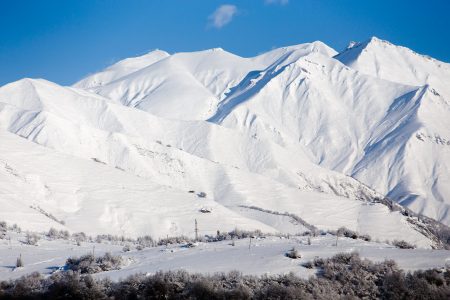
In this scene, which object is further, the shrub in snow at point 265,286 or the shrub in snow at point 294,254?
the shrub in snow at point 294,254

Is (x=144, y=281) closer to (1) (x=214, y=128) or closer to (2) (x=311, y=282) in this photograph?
(2) (x=311, y=282)

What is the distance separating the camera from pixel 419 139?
198750 millimetres

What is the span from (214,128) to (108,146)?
160ft

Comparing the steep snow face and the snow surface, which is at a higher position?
the steep snow face

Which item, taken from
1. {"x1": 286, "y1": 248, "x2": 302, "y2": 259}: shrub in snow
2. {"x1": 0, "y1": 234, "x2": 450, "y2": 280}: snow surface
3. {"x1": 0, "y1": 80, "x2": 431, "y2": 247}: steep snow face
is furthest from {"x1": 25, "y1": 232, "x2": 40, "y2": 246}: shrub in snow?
{"x1": 286, "y1": 248, "x2": 302, "y2": 259}: shrub in snow

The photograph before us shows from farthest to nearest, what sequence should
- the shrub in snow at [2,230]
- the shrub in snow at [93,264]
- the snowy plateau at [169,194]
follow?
the shrub in snow at [2,230] < the snowy plateau at [169,194] < the shrub in snow at [93,264]

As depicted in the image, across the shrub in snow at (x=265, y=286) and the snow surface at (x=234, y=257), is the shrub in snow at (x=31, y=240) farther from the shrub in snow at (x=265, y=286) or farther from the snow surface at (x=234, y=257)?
the shrub in snow at (x=265, y=286)

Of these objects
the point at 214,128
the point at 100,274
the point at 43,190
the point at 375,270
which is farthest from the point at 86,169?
the point at 214,128

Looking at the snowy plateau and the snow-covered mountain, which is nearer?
the snowy plateau

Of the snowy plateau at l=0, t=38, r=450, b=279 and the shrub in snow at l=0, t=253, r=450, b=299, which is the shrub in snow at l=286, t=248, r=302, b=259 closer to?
the snowy plateau at l=0, t=38, r=450, b=279

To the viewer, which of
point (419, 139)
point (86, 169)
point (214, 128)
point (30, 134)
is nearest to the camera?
point (86, 169)

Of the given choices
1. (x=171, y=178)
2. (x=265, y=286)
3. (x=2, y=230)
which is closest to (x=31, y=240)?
(x=2, y=230)

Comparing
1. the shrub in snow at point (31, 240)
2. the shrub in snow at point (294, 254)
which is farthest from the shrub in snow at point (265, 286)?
the shrub in snow at point (31, 240)

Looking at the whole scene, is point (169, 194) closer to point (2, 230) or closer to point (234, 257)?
point (2, 230)
